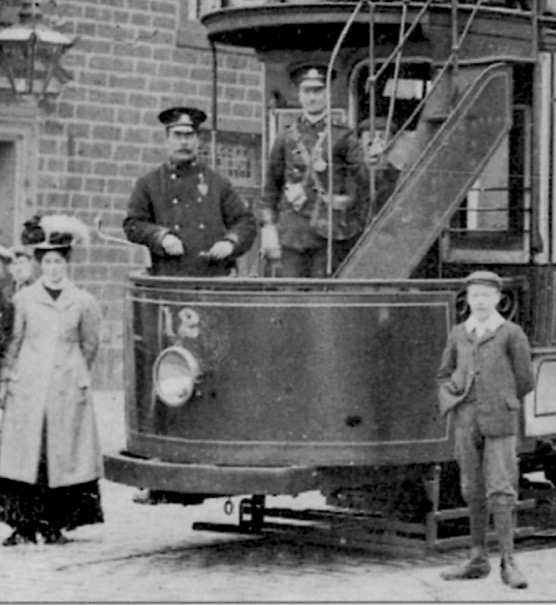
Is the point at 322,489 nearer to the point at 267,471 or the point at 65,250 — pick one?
the point at 267,471

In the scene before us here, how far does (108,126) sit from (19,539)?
865 centimetres

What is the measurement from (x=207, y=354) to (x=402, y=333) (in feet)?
2.95

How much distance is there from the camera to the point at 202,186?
958cm

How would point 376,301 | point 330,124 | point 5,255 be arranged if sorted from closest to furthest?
point 376,301 < point 330,124 < point 5,255

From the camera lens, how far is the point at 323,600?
804cm

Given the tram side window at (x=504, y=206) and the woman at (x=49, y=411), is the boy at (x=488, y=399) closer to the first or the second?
the tram side window at (x=504, y=206)

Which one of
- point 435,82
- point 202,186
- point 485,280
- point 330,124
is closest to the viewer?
point 485,280

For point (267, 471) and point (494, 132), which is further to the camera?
point (494, 132)

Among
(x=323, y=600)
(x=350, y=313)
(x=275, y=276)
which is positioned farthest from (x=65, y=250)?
(x=323, y=600)

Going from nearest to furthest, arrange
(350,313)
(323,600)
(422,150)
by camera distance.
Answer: (323,600) → (350,313) → (422,150)

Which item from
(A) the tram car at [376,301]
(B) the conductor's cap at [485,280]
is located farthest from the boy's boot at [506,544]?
(B) the conductor's cap at [485,280]

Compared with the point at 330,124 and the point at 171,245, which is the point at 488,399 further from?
the point at 171,245

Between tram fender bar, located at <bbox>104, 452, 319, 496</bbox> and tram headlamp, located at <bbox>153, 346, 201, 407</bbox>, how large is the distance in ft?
1.03

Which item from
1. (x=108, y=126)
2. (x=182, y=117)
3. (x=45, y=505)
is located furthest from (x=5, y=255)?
(x=108, y=126)
